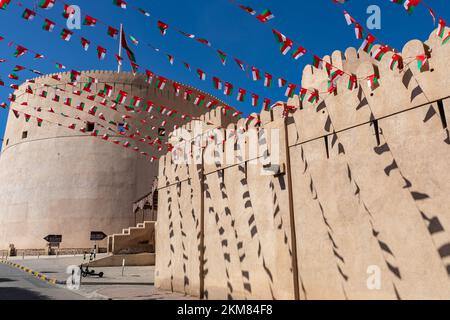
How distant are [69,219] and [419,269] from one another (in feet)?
98.8

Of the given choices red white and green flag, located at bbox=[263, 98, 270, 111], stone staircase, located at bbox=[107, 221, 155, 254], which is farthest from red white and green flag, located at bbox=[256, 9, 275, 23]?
stone staircase, located at bbox=[107, 221, 155, 254]

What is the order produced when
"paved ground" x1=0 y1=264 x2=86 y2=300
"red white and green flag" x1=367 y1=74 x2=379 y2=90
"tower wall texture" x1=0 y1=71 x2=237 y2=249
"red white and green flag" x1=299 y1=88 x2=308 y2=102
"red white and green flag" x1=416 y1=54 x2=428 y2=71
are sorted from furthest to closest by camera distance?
"tower wall texture" x1=0 y1=71 x2=237 y2=249 → "paved ground" x1=0 y1=264 x2=86 y2=300 → "red white and green flag" x1=299 y1=88 x2=308 y2=102 → "red white and green flag" x1=367 y1=74 x2=379 y2=90 → "red white and green flag" x1=416 y1=54 x2=428 y2=71

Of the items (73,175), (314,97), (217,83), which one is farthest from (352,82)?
(73,175)

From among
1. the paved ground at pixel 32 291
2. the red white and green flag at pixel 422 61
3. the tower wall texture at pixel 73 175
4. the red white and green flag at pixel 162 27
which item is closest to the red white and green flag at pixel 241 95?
the red white and green flag at pixel 162 27

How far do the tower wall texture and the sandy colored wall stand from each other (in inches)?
939

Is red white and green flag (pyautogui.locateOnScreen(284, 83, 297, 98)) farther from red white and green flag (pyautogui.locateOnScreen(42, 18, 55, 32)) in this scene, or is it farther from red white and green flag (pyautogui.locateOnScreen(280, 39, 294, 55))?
red white and green flag (pyautogui.locateOnScreen(42, 18, 55, 32))

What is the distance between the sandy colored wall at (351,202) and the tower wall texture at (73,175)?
23858 mm

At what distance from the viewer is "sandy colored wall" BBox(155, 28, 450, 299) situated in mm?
5469

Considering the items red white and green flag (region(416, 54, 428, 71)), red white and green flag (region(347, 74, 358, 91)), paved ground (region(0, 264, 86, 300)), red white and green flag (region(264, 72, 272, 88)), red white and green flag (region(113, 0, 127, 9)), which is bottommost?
paved ground (region(0, 264, 86, 300))

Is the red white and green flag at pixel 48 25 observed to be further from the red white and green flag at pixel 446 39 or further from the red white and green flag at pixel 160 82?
the red white and green flag at pixel 446 39

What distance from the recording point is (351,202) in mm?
6469

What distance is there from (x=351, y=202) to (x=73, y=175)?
3002cm

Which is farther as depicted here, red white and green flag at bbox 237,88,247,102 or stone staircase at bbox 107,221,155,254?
stone staircase at bbox 107,221,155,254

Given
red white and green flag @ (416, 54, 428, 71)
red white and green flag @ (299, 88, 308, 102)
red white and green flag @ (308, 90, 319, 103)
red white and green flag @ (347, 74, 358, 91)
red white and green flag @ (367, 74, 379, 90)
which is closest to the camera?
red white and green flag @ (416, 54, 428, 71)
